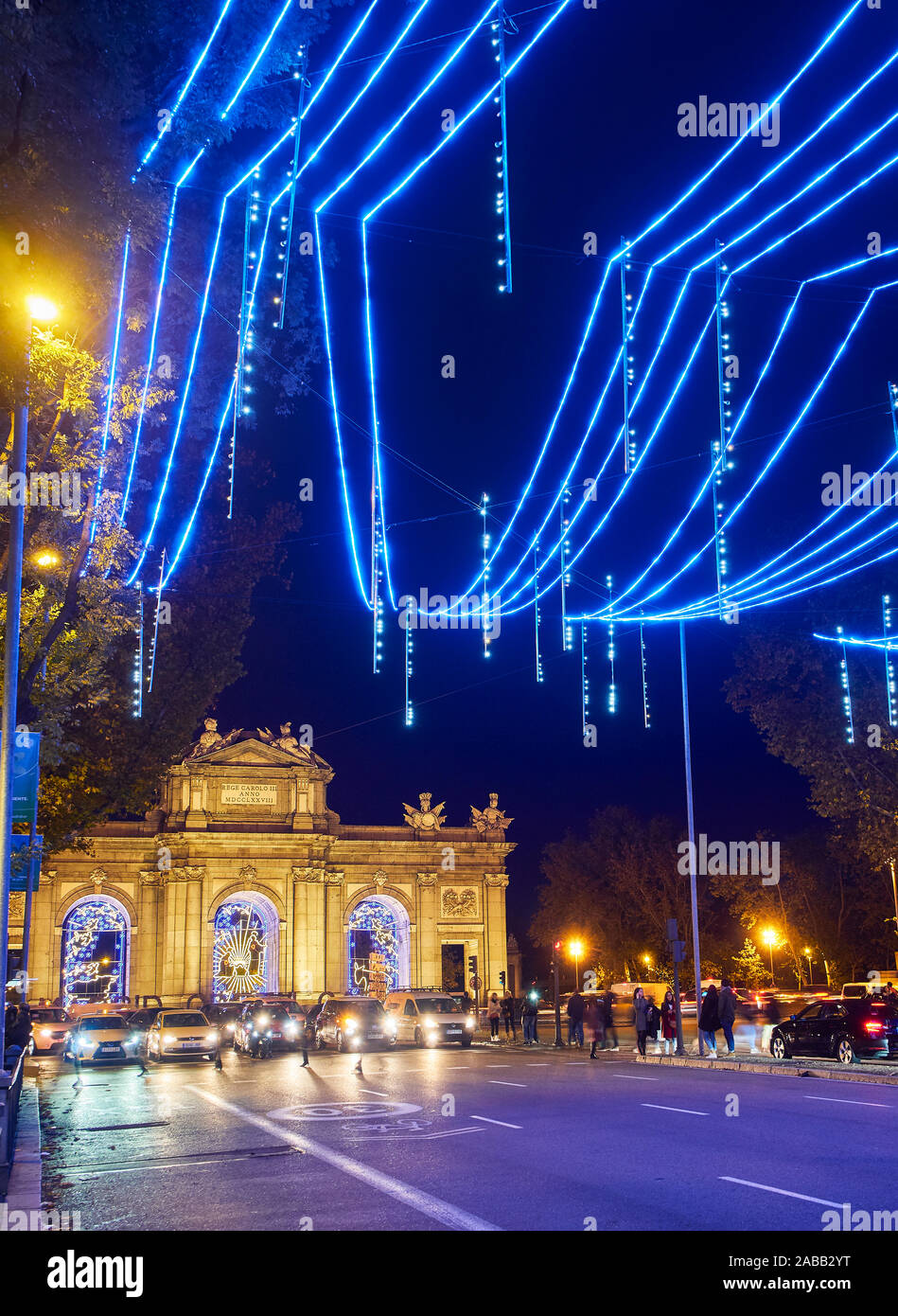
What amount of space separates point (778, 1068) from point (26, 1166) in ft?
53.5

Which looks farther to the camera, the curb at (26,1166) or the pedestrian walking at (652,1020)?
the pedestrian walking at (652,1020)

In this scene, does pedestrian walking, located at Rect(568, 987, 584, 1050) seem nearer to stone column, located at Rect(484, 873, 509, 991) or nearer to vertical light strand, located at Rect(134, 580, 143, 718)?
vertical light strand, located at Rect(134, 580, 143, 718)

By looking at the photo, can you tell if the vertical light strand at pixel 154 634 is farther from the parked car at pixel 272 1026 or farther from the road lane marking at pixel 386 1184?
the parked car at pixel 272 1026

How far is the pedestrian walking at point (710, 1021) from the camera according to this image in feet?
85.4

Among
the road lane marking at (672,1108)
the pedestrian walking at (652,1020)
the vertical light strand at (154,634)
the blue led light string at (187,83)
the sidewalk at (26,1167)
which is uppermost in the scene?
the blue led light string at (187,83)

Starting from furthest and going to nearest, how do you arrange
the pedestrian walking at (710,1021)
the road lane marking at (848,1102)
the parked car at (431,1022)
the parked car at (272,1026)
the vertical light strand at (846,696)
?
the parked car at (431,1022) < the parked car at (272,1026) < the vertical light strand at (846,696) < the pedestrian walking at (710,1021) < the road lane marking at (848,1102)

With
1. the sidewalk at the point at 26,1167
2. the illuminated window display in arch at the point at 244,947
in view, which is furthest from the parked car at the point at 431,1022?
the illuminated window display in arch at the point at 244,947

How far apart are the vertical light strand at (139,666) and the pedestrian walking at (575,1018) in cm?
1481

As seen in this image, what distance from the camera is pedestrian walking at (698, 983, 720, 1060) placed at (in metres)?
26.0

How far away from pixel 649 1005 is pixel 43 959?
30.7 meters

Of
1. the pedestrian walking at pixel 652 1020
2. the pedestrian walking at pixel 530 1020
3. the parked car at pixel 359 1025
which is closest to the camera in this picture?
the pedestrian walking at pixel 652 1020

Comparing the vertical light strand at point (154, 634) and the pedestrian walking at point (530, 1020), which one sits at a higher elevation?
the vertical light strand at point (154, 634)
